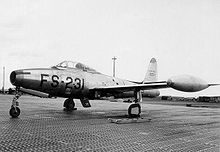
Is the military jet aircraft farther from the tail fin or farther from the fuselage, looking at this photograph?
the tail fin

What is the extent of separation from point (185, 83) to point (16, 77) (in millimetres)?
7517

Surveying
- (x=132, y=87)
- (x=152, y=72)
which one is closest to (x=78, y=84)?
(x=132, y=87)

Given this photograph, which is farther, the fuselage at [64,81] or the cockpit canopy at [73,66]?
the cockpit canopy at [73,66]

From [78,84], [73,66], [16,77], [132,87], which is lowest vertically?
[132,87]

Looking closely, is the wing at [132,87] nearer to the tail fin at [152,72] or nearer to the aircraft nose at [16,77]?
the aircraft nose at [16,77]

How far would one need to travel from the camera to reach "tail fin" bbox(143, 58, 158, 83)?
21719mm

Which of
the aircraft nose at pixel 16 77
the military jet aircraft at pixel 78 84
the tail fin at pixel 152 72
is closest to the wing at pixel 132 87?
the military jet aircraft at pixel 78 84

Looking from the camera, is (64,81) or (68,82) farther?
(68,82)

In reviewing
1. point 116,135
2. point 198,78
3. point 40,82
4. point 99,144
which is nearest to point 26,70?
point 40,82

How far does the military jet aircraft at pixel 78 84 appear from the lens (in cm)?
1191

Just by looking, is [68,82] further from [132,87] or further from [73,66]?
[132,87]

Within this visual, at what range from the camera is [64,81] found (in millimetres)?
14016

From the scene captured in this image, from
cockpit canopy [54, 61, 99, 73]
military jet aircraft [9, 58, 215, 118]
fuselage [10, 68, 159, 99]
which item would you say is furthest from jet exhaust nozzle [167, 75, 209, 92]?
cockpit canopy [54, 61, 99, 73]

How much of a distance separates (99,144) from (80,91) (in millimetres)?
8443
